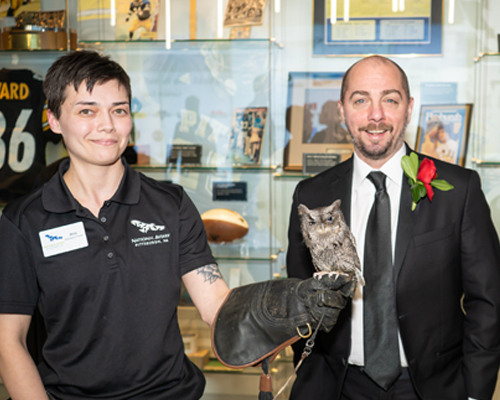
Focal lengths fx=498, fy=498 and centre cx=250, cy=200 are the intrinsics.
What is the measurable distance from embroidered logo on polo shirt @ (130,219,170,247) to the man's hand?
0.44 metres

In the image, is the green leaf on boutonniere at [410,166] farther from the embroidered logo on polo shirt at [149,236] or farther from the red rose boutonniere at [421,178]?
the embroidered logo on polo shirt at [149,236]

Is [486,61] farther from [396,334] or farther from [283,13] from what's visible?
[396,334]

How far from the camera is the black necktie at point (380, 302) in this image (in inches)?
67.6

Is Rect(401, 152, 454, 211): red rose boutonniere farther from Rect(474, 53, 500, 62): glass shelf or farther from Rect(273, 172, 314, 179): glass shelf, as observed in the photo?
Rect(474, 53, 500, 62): glass shelf

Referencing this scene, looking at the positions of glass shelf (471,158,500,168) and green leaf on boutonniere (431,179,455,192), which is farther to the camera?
glass shelf (471,158,500,168)

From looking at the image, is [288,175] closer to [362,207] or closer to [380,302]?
[362,207]

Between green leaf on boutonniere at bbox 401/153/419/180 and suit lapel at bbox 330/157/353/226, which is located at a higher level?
green leaf on boutonniere at bbox 401/153/419/180

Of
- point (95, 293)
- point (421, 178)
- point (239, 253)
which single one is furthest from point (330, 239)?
point (239, 253)

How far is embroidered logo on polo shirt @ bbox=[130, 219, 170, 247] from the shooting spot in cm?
147

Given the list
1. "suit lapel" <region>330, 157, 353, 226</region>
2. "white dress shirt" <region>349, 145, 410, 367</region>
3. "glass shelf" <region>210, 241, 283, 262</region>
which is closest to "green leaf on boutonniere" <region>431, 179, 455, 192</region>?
"white dress shirt" <region>349, 145, 410, 367</region>

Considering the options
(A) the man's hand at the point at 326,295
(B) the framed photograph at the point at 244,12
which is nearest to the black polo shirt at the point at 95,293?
(A) the man's hand at the point at 326,295

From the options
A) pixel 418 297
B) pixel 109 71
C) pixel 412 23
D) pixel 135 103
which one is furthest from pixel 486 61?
pixel 109 71

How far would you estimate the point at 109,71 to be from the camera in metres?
1.46

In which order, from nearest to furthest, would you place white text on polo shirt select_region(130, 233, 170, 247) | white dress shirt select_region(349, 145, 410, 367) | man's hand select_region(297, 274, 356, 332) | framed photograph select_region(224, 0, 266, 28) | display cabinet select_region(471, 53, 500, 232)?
man's hand select_region(297, 274, 356, 332) < white text on polo shirt select_region(130, 233, 170, 247) < white dress shirt select_region(349, 145, 410, 367) < display cabinet select_region(471, 53, 500, 232) < framed photograph select_region(224, 0, 266, 28)
